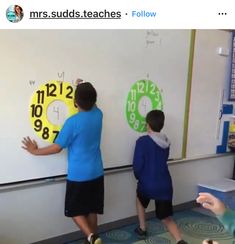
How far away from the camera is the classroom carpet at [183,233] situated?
304 centimetres

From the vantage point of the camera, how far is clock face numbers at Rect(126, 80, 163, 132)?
3098mm

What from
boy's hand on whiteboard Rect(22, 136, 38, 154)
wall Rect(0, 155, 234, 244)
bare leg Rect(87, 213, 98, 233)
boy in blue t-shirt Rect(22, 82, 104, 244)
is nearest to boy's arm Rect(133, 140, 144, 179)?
wall Rect(0, 155, 234, 244)

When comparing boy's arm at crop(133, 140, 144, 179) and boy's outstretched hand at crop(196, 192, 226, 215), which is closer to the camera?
boy's outstretched hand at crop(196, 192, 226, 215)

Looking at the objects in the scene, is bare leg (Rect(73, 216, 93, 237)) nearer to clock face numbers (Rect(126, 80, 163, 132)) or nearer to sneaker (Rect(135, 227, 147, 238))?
sneaker (Rect(135, 227, 147, 238))

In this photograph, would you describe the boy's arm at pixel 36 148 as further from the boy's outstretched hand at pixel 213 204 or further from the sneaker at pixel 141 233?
the boy's outstretched hand at pixel 213 204

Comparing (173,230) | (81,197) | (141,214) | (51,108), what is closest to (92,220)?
(81,197)

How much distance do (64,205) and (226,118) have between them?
2.04 m

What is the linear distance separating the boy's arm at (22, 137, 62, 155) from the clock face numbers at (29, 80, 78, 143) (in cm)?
9
